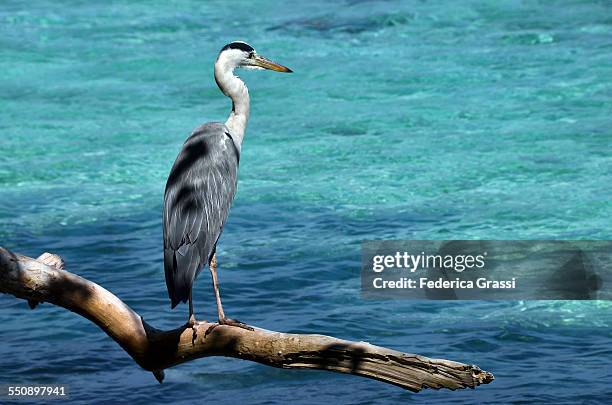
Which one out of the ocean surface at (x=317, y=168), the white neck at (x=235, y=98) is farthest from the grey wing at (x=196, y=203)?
the ocean surface at (x=317, y=168)

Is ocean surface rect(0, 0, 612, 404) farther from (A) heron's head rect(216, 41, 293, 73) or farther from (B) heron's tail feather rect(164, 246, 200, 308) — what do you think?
(A) heron's head rect(216, 41, 293, 73)

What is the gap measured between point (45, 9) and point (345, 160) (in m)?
9.54

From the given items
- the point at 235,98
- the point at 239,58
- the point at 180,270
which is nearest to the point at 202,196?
the point at 180,270

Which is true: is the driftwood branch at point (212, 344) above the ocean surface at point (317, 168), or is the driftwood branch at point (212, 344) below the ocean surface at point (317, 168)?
below

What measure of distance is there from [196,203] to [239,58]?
1.41m

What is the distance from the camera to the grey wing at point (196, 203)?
7266 mm

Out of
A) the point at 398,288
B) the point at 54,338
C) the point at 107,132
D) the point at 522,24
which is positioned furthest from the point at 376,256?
the point at 522,24

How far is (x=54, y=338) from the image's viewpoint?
1025cm

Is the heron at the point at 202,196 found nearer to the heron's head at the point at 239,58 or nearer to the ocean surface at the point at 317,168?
the heron's head at the point at 239,58

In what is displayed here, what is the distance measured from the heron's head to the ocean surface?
2.27m

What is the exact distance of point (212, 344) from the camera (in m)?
6.57

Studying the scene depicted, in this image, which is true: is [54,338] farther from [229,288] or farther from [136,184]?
[136,184]

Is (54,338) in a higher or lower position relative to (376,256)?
lower

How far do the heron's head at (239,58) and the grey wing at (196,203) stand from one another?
0.60m
